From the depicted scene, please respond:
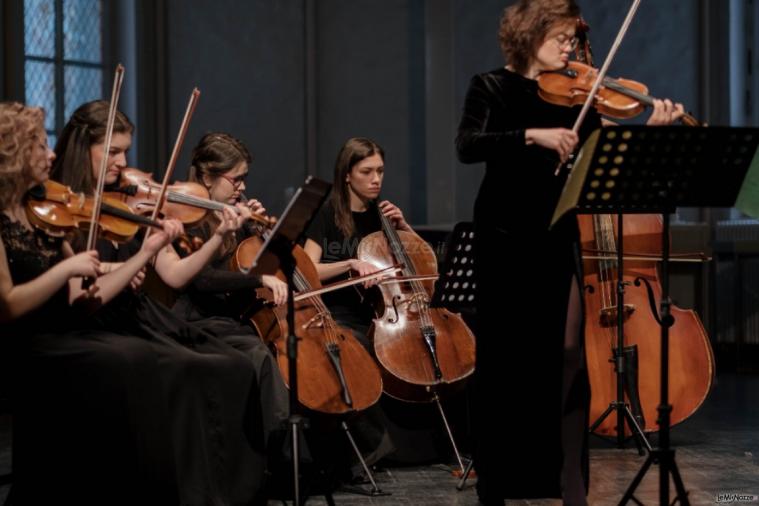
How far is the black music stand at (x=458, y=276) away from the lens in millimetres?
3771

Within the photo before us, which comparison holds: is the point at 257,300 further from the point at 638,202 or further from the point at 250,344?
the point at 638,202

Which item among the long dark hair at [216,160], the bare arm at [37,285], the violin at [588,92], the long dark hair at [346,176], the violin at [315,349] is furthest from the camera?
the long dark hair at [346,176]

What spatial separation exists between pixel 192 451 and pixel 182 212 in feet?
2.44

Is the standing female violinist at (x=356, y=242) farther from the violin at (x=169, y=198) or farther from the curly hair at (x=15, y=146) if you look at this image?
the curly hair at (x=15, y=146)

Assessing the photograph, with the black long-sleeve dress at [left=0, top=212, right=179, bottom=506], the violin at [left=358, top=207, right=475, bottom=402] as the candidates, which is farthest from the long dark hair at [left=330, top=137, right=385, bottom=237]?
the black long-sleeve dress at [left=0, top=212, right=179, bottom=506]

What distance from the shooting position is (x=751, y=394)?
6.09 m

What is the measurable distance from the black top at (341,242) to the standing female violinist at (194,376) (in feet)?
2.85

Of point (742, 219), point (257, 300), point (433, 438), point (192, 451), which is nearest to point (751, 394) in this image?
point (742, 219)

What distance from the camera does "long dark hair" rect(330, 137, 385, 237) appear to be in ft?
14.7

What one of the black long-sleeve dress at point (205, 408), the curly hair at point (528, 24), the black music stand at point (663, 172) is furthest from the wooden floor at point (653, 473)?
the curly hair at point (528, 24)

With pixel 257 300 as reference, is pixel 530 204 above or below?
above

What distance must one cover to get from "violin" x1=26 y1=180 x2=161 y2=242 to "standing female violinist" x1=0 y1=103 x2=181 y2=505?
0.15 feet

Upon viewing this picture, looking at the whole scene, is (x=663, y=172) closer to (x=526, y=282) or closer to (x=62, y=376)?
(x=526, y=282)

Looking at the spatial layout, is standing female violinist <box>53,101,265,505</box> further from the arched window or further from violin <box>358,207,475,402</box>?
the arched window
